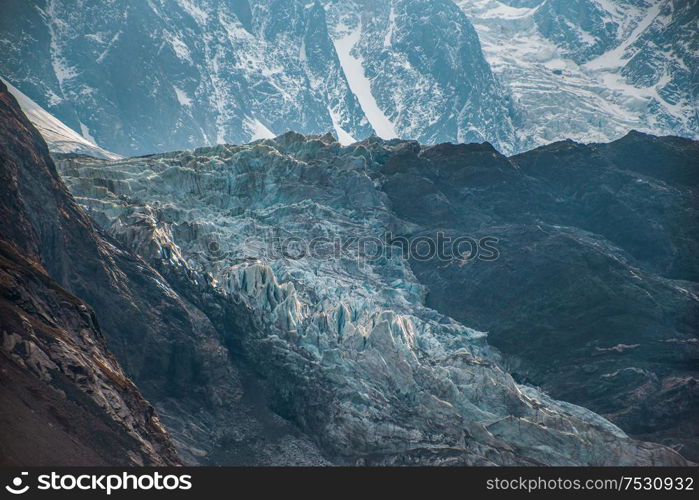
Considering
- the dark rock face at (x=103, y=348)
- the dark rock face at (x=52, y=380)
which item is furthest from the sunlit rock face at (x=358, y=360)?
the dark rock face at (x=52, y=380)

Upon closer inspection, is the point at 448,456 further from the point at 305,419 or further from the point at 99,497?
the point at 99,497

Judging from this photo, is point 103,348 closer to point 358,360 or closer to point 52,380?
point 52,380

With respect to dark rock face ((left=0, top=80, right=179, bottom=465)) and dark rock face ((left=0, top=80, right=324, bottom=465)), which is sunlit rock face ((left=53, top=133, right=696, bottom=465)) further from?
dark rock face ((left=0, top=80, right=179, bottom=465))

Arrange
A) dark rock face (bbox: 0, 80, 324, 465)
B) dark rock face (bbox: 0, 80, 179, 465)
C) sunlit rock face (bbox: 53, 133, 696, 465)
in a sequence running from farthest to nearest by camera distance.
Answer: sunlit rock face (bbox: 53, 133, 696, 465), dark rock face (bbox: 0, 80, 324, 465), dark rock face (bbox: 0, 80, 179, 465)

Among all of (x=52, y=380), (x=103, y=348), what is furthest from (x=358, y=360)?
(x=52, y=380)

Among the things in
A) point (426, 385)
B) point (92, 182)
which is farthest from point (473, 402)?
point (92, 182)

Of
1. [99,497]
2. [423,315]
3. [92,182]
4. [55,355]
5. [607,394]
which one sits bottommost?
[607,394]

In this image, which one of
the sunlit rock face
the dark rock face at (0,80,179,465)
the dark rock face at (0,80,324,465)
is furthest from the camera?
the sunlit rock face

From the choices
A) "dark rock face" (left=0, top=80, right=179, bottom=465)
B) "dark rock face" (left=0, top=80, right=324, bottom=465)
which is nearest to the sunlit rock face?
"dark rock face" (left=0, top=80, right=324, bottom=465)
